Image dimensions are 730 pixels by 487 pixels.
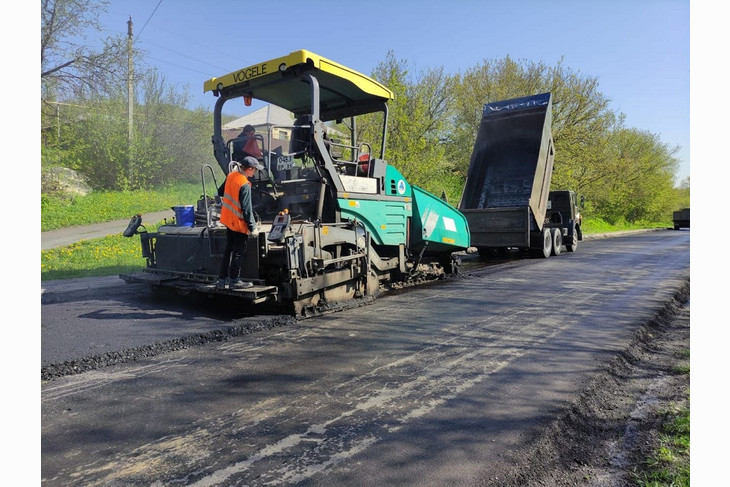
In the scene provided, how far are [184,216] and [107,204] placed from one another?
45.7 ft

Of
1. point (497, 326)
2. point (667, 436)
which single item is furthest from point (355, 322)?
point (667, 436)

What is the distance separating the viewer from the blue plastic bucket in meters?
6.20

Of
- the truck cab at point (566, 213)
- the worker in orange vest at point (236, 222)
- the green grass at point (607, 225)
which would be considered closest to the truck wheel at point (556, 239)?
the truck cab at point (566, 213)

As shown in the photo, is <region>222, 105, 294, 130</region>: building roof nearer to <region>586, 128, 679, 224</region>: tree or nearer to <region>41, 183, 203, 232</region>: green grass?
<region>41, 183, 203, 232</region>: green grass

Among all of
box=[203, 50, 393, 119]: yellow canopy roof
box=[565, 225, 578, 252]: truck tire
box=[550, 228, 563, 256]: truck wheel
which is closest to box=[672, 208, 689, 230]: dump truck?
box=[565, 225, 578, 252]: truck tire

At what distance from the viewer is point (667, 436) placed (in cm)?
270

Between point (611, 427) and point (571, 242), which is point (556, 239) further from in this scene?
point (611, 427)

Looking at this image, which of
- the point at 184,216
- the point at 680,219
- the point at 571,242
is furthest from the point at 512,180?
the point at 680,219

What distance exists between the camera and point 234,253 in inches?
203

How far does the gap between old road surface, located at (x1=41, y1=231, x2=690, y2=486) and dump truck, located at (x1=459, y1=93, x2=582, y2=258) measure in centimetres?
546

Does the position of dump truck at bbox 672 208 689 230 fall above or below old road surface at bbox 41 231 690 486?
above

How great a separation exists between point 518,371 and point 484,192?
9515 mm
